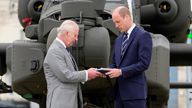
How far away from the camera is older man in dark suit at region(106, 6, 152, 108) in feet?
16.5

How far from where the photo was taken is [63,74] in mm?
4855

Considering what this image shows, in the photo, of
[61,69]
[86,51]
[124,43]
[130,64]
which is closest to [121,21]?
[124,43]

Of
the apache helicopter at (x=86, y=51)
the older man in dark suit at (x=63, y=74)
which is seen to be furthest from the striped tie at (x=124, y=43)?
the older man in dark suit at (x=63, y=74)

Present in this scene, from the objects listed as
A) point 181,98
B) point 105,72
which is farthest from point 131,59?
point 181,98

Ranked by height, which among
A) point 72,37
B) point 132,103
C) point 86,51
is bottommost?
point 132,103

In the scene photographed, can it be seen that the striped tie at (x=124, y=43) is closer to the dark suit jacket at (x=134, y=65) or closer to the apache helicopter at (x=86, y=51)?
the dark suit jacket at (x=134, y=65)

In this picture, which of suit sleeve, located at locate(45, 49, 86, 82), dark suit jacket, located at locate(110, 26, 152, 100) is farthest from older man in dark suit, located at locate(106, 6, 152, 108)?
suit sleeve, located at locate(45, 49, 86, 82)

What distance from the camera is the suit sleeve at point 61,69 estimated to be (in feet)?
15.9

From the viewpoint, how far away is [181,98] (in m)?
24.8

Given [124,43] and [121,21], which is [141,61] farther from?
[121,21]

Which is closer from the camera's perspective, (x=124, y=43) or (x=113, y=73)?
(x=113, y=73)

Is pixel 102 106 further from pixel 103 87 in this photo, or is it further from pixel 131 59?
pixel 131 59

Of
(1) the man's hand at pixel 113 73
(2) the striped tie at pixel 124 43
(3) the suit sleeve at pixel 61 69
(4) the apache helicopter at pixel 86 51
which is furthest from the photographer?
(4) the apache helicopter at pixel 86 51

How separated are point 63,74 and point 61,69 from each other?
0.04 meters
